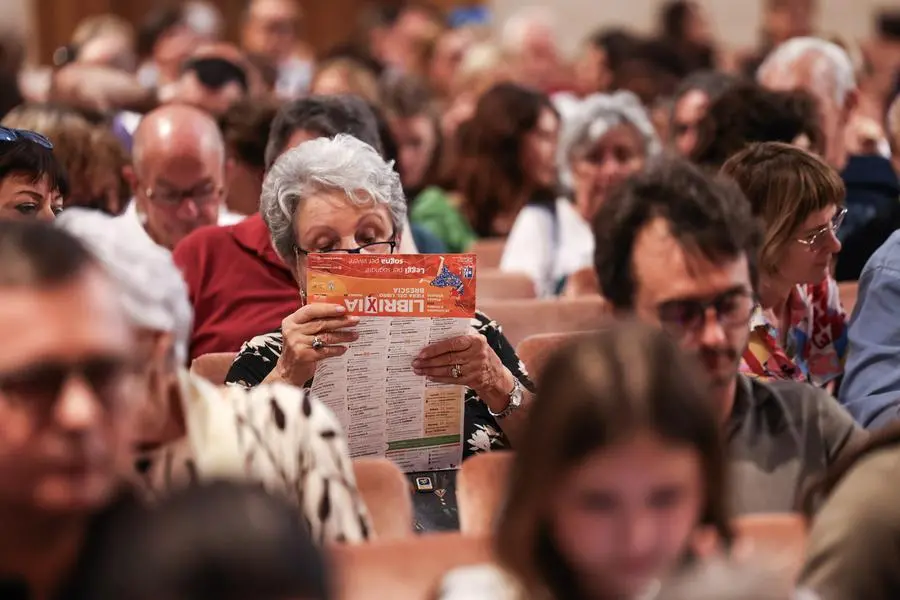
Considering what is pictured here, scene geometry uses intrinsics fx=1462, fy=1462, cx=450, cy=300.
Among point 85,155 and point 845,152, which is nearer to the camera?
point 85,155

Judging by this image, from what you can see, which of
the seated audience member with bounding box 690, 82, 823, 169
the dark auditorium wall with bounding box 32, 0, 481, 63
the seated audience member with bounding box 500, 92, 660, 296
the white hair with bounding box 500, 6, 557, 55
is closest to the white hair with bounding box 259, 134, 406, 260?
the seated audience member with bounding box 690, 82, 823, 169

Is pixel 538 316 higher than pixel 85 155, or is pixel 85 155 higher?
pixel 85 155

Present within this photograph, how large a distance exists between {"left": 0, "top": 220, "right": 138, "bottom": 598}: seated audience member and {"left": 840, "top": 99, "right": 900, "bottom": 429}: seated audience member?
2.04m

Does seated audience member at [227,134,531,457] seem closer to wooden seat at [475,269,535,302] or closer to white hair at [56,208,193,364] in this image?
white hair at [56,208,193,364]

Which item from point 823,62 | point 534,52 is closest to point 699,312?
point 823,62

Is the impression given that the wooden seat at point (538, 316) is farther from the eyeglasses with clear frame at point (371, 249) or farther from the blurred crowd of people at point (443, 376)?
the eyeglasses with clear frame at point (371, 249)

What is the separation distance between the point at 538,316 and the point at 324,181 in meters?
1.11

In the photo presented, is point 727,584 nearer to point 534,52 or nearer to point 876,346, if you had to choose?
point 876,346

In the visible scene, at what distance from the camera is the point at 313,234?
11.5 feet

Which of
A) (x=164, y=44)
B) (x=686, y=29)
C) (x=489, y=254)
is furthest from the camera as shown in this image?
(x=686, y=29)

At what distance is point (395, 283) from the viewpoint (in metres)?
3.08

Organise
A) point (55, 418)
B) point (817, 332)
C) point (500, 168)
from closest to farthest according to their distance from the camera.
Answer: point (55, 418) < point (817, 332) < point (500, 168)

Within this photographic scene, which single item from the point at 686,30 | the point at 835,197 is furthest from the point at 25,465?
the point at 686,30

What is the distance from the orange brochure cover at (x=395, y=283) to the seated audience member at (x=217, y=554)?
1.38m
